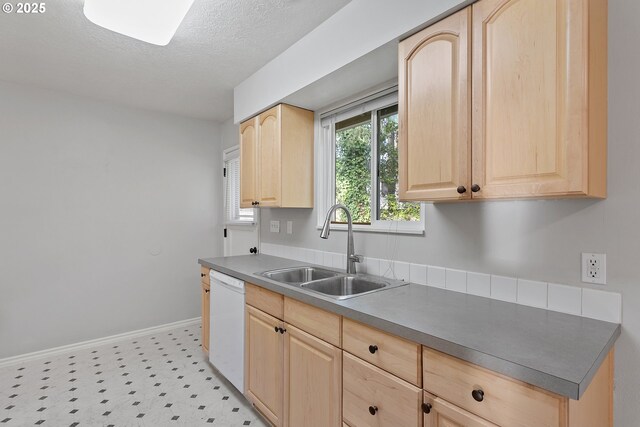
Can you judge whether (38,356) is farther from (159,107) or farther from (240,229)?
(159,107)

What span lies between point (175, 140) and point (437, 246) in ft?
10.4

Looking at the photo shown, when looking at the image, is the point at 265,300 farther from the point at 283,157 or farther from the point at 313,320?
the point at 283,157

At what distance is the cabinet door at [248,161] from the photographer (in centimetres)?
267

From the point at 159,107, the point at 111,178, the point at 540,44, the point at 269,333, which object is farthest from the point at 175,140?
the point at 540,44

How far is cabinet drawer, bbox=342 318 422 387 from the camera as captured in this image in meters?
1.09

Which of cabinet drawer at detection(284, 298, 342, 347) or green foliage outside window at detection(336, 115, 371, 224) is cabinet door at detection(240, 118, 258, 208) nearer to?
green foliage outside window at detection(336, 115, 371, 224)

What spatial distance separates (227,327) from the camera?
7.36 ft

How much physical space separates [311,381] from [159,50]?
231 cm

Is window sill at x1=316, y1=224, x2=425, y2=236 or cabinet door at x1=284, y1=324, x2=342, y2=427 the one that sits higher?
window sill at x1=316, y1=224, x2=425, y2=236

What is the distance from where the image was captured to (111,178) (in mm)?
3238

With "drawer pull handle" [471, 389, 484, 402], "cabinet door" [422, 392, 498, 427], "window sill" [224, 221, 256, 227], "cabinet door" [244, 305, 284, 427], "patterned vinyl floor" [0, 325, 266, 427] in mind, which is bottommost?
"patterned vinyl floor" [0, 325, 266, 427]

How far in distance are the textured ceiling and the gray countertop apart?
1558 millimetres

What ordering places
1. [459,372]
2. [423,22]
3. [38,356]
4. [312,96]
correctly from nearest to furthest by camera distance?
[459,372] → [423,22] → [312,96] → [38,356]

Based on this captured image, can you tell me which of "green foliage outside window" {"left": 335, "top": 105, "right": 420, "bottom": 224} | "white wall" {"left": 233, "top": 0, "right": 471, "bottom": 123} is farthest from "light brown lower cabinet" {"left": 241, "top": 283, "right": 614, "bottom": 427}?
"white wall" {"left": 233, "top": 0, "right": 471, "bottom": 123}
